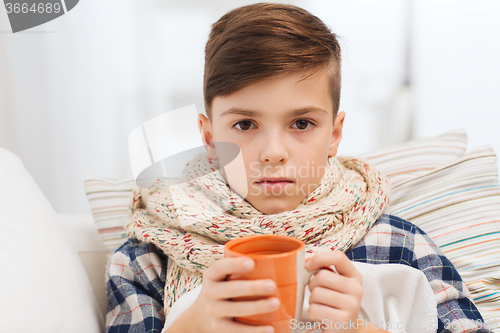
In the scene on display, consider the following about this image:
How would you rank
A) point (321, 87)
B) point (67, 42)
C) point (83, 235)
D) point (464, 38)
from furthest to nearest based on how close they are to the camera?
1. point (464, 38)
2. point (67, 42)
3. point (83, 235)
4. point (321, 87)

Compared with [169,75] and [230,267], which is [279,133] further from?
[169,75]

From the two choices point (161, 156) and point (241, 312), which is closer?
point (241, 312)

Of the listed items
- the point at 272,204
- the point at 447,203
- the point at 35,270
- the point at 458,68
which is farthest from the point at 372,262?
the point at 458,68

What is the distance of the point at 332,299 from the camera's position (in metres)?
0.38

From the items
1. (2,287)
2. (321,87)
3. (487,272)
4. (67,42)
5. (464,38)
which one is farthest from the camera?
(464,38)

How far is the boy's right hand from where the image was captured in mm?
324

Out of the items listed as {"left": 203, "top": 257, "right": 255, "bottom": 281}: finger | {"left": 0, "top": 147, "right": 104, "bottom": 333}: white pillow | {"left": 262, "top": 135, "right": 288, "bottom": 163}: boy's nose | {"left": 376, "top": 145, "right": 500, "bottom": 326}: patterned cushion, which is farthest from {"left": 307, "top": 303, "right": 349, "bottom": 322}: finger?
{"left": 376, "top": 145, "right": 500, "bottom": 326}: patterned cushion

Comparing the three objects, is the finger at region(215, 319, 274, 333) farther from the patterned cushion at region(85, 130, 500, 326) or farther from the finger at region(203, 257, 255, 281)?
the patterned cushion at region(85, 130, 500, 326)

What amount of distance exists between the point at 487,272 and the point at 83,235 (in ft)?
2.89

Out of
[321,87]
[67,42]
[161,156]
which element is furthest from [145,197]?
[67,42]

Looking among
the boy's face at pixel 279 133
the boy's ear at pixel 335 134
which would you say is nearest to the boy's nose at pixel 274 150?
the boy's face at pixel 279 133

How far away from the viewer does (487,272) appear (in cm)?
74

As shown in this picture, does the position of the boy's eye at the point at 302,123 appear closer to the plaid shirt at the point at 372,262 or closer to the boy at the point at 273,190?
the boy at the point at 273,190

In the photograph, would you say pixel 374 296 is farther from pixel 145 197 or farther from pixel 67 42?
pixel 67 42
